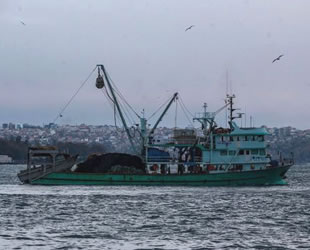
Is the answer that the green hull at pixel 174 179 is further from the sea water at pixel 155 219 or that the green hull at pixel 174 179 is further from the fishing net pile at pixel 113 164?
the sea water at pixel 155 219

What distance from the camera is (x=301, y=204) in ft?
239

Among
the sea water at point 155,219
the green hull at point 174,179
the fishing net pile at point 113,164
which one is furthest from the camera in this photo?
the fishing net pile at point 113,164

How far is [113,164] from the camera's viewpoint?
102 m

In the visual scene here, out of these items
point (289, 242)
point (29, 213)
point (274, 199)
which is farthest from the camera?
point (274, 199)

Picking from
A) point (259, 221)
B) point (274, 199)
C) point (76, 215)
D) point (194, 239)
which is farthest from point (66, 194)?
point (194, 239)

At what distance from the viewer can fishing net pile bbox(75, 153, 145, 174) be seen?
101 m

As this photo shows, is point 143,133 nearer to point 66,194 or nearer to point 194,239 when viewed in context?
point 66,194

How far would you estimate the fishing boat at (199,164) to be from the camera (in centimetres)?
9531

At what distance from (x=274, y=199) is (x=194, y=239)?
31.3 m

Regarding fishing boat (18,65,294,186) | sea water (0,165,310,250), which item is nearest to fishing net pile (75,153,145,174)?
fishing boat (18,65,294,186)

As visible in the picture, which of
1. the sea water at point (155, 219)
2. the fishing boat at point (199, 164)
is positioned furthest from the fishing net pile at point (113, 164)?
the sea water at point (155, 219)

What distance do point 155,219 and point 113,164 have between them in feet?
149

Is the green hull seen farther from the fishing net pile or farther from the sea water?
the sea water

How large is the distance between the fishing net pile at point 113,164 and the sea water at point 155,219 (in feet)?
40.4
